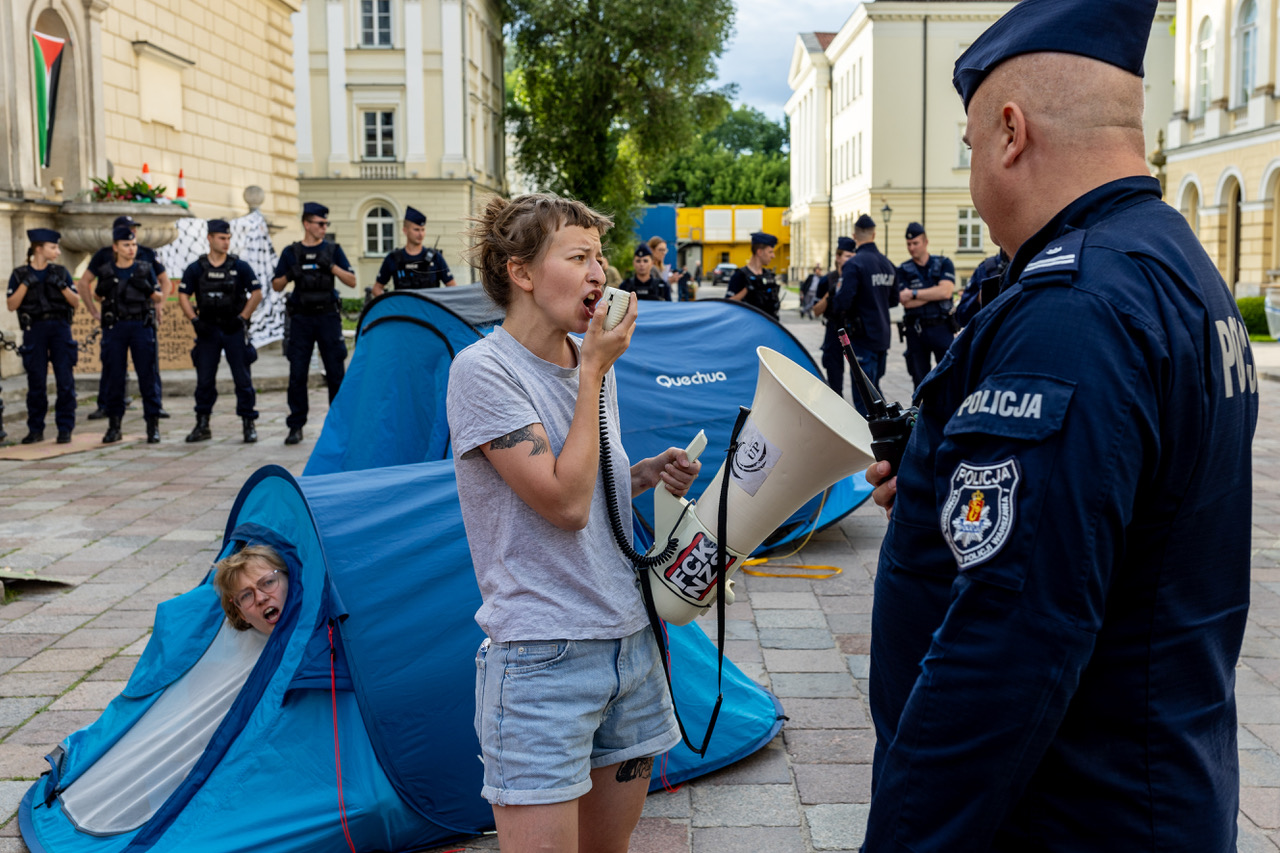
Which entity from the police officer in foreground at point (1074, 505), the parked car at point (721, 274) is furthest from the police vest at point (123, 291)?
the parked car at point (721, 274)

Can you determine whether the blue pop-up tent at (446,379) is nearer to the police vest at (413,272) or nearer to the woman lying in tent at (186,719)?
the woman lying in tent at (186,719)

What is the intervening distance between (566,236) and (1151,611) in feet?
4.21

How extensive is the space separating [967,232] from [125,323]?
146 feet

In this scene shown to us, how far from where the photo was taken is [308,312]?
11.0 m

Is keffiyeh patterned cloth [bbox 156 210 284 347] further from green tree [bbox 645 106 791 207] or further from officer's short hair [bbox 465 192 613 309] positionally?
green tree [bbox 645 106 791 207]

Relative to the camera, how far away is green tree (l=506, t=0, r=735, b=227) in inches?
1496

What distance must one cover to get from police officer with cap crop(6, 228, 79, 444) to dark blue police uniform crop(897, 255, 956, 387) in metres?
7.62

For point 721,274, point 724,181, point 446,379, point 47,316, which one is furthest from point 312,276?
point 724,181

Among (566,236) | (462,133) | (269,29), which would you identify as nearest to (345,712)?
(566,236)

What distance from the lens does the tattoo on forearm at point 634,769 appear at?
232 centimetres

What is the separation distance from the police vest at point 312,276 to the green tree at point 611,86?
1094 inches

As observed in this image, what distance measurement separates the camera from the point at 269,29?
22469 mm

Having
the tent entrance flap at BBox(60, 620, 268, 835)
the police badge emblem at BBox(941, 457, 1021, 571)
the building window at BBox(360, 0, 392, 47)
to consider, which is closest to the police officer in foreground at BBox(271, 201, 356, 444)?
the tent entrance flap at BBox(60, 620, 268, 835)

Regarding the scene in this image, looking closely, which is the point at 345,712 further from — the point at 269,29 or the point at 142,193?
the point at 269,29
